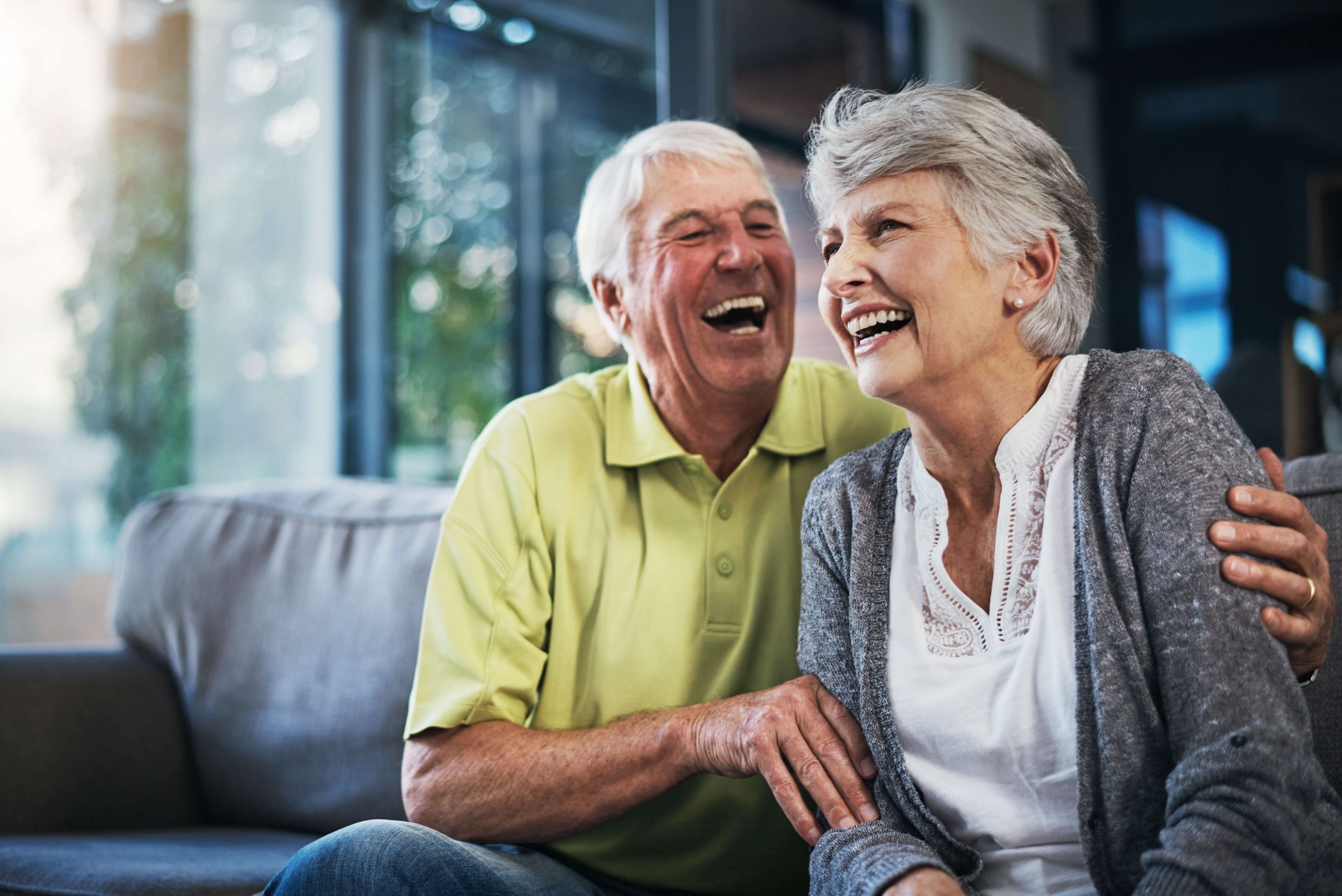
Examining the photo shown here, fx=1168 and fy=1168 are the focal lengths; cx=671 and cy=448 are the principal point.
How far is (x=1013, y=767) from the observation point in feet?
3.62

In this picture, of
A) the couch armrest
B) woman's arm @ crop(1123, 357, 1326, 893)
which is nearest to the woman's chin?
woman's arm @ crop(1123, 357, 1326, 893)

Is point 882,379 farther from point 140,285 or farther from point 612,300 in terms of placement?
point 140,285

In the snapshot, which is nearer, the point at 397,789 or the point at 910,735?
the point at 910,735

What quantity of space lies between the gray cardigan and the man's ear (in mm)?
662

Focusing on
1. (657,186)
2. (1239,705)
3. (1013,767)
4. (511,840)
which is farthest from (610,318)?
(1239,705)

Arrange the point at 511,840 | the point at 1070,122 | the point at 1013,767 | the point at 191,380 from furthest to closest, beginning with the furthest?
1. the point at 1070,122
2. the point at 191,380
3. the point at 511,840
4. the point at 1013,767

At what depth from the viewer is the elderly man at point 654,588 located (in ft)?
4.42

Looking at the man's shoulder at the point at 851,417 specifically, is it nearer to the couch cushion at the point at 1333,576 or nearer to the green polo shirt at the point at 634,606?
the green polo shirt at the point at 634,606

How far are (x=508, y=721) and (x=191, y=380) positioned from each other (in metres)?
2.00

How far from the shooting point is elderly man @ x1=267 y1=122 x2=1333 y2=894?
135 cm

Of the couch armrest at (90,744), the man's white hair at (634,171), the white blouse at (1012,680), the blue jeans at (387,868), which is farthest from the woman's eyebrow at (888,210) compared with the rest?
the couch armrest at (90,744)

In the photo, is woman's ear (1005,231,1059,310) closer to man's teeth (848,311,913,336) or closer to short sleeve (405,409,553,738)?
man's teeth (848,311,913,336)

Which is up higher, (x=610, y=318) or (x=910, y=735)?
(x=610, y=318)

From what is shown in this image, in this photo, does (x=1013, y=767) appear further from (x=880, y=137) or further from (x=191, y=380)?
(x=191, y=380)
